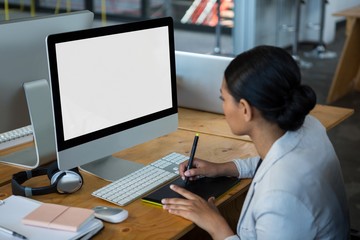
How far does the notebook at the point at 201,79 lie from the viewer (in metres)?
2.50

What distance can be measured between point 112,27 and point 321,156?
73cm

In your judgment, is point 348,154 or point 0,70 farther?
point 348,154

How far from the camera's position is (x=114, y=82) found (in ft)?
6.26

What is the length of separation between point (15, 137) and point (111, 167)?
18.7 inches

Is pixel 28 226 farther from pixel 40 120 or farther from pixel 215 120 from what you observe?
pixel 215 120

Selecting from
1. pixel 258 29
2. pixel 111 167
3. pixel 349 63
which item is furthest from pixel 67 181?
pixel 258 29

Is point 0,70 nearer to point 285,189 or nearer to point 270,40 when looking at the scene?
point 285,189

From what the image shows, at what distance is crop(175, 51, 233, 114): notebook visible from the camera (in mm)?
2496

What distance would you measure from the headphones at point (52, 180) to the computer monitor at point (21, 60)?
154 mm

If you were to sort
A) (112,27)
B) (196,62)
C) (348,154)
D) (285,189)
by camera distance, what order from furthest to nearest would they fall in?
(348,154), (196,62), (112,27), (285,189)

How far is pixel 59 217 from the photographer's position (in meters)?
1.59

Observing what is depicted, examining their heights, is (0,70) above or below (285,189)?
above

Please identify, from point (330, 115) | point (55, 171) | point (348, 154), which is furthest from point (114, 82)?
point (348, 154)

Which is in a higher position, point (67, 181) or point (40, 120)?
point (40, 120)
